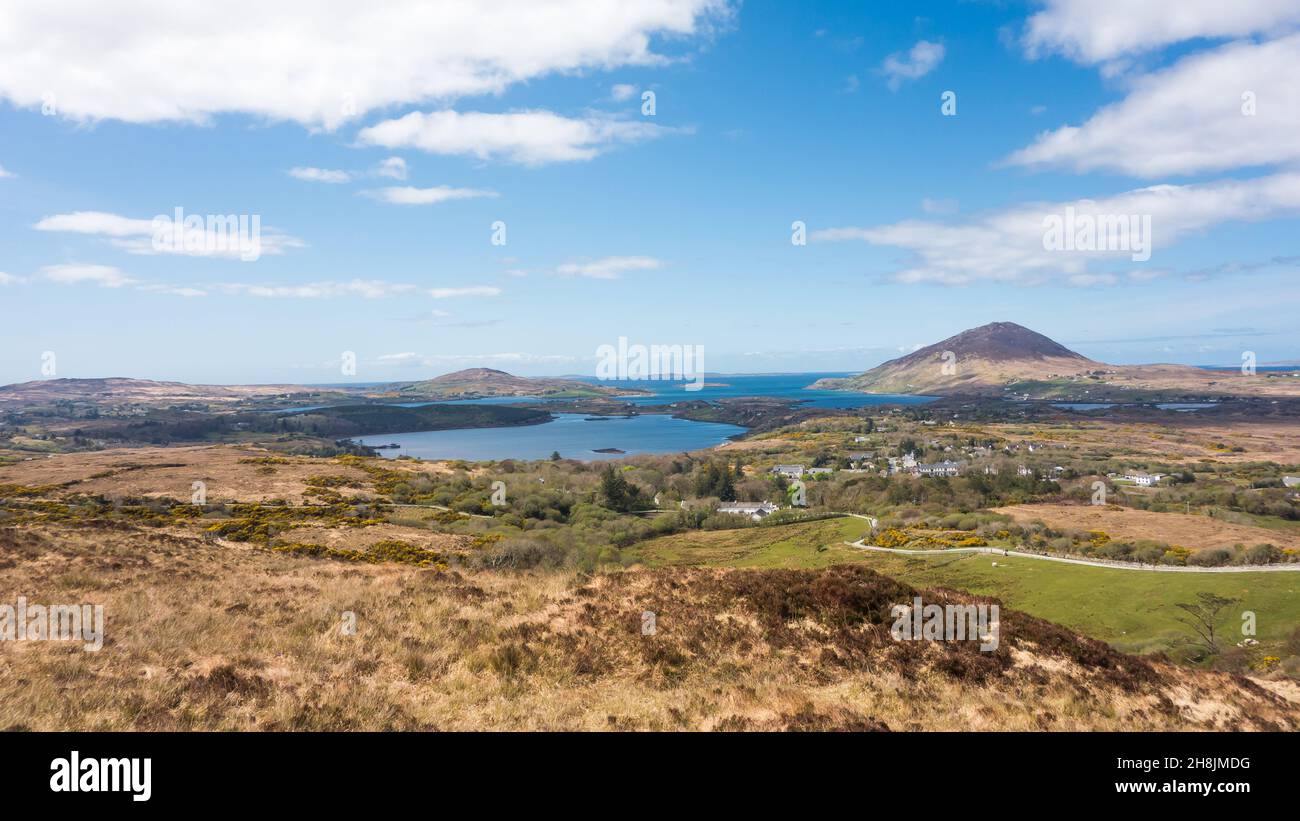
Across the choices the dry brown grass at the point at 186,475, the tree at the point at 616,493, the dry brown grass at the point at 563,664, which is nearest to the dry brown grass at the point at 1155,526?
the tree at the point at 616,493

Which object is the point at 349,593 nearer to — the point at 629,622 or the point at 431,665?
the point at 431,665

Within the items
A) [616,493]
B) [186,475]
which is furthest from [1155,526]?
[186,475]

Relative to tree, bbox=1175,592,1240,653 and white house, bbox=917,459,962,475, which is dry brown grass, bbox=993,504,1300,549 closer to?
tree, bbox=1175,592,1240,653

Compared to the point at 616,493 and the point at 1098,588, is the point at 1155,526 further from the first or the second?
the point at 616,493

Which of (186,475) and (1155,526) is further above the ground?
(186,475)

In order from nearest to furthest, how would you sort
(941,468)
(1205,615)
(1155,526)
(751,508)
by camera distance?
(1205,615) → (1155,526) → (751,508) → (941,468)

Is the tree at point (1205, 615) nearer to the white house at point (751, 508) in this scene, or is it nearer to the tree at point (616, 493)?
the white house at point (751, 508)
